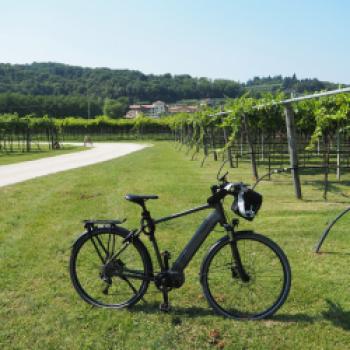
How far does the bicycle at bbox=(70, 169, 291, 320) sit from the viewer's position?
4.00 metres

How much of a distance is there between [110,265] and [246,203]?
1.40m

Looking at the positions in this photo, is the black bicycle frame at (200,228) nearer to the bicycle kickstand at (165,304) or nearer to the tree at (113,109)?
the bicycle kickstand at (165,304)

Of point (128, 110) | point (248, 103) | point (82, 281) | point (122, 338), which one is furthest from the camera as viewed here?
point (128, 110)

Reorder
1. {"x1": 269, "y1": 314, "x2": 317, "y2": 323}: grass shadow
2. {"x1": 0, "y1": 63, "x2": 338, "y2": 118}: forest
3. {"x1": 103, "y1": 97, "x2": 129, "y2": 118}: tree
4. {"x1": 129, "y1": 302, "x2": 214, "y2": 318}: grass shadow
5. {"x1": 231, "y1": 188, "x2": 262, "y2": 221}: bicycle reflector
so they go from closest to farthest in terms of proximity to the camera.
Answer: {"x1": 231, "y1": 188, "x2": 262, "y2": 221}: bicycle reflector < {"x1": 269, "y1": 314, "x2": 317, "y2": 323}: grass shadow < {"x1": 129, "y1": 302, "x2": 214, "y2": 318}: grass shadow < {"x1": 0, "y1": 63, "x2": 338, "y2": 118}: forest < {"x1": 103, "y1": 97, "x2": 129, "y2": 118}: tree

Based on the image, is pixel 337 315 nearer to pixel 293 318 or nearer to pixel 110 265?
pixel 293 318

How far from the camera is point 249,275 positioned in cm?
426

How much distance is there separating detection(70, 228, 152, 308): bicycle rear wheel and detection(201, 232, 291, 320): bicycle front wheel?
2.06 ft

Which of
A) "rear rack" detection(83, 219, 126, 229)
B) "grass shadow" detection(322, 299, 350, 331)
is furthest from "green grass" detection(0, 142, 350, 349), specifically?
"rear rack" detection(83, 219, 126, 229)

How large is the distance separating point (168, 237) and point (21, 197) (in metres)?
5.53

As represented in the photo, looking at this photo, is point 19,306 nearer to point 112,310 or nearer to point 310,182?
point 112,310

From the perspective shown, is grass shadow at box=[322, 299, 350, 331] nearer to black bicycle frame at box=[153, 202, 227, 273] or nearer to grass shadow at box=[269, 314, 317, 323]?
grass shadow at box=[269, 314, 317, 323]

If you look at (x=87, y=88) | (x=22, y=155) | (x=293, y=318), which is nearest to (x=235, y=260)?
(x=293, y=318)

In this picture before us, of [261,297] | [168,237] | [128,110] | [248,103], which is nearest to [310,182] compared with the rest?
[248,103]

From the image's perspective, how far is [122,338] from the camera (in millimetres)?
3760
